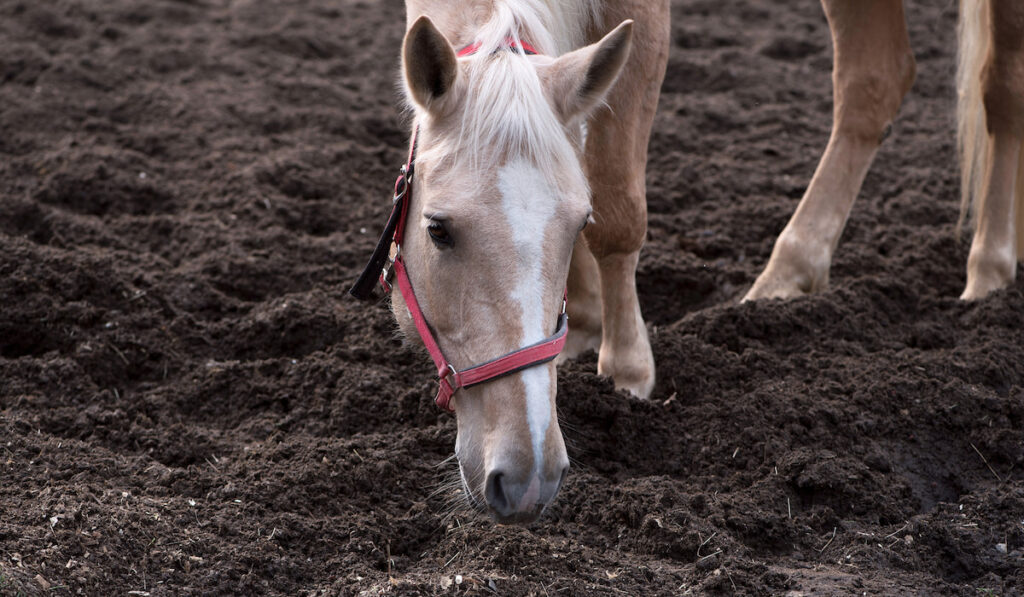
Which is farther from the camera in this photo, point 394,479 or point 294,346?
point 294,346

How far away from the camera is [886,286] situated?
3.79m

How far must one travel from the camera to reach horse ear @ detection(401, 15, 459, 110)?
2.12 metres

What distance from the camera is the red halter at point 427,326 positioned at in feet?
6.85

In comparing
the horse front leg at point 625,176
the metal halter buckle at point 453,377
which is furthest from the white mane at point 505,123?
the horse front leg at point 625,176

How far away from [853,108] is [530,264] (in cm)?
253

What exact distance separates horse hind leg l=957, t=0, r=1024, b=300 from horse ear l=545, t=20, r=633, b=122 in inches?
88.7

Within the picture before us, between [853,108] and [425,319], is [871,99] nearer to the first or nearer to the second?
[853,108]

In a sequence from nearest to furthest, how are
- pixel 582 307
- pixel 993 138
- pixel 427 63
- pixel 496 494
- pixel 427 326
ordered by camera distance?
pixel 496 494 → pixel 427 63 → pixel 427 326 → pixel 582 307 → pixel 993 138

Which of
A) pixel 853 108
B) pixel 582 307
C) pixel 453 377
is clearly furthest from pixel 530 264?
pixel 853 108

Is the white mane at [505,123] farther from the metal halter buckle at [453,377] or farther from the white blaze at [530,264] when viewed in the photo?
the metal halter buckle at [453,377]

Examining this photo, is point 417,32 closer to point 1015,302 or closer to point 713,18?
point 1015,302

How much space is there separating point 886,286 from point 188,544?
2809mm

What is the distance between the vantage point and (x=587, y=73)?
2.28 metres

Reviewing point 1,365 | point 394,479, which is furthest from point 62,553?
point 1,365
